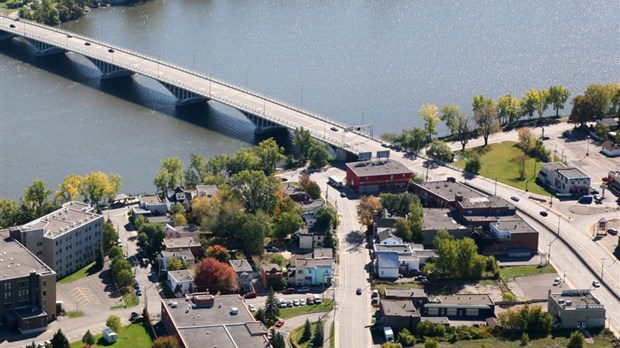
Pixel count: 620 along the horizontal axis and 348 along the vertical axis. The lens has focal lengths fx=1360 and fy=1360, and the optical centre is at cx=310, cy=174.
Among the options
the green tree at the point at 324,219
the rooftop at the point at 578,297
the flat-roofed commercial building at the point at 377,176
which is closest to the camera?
the rooftop at the point at 578,297

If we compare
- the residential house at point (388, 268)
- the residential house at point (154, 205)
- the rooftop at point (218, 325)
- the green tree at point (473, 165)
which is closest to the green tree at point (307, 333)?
the rooftop at point (218, 325)

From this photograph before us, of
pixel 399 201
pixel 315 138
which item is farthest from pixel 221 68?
pixel 399 201

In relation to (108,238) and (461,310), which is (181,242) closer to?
(108,238)

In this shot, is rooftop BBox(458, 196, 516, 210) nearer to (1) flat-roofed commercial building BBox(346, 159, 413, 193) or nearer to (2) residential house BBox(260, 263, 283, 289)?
(1) flat-roofed commercial building BBox(346, 159, 413, 193)

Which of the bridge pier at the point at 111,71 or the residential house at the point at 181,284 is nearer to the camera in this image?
the residential house at the point at 181,284

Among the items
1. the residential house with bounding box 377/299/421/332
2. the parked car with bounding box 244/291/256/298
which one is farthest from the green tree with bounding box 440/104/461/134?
the residential house with bounding box 377/299/421/332

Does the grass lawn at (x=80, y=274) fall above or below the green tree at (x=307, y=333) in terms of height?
above

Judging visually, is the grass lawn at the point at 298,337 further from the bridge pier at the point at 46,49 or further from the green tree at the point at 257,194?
the bridge pier at the point at 46,49
